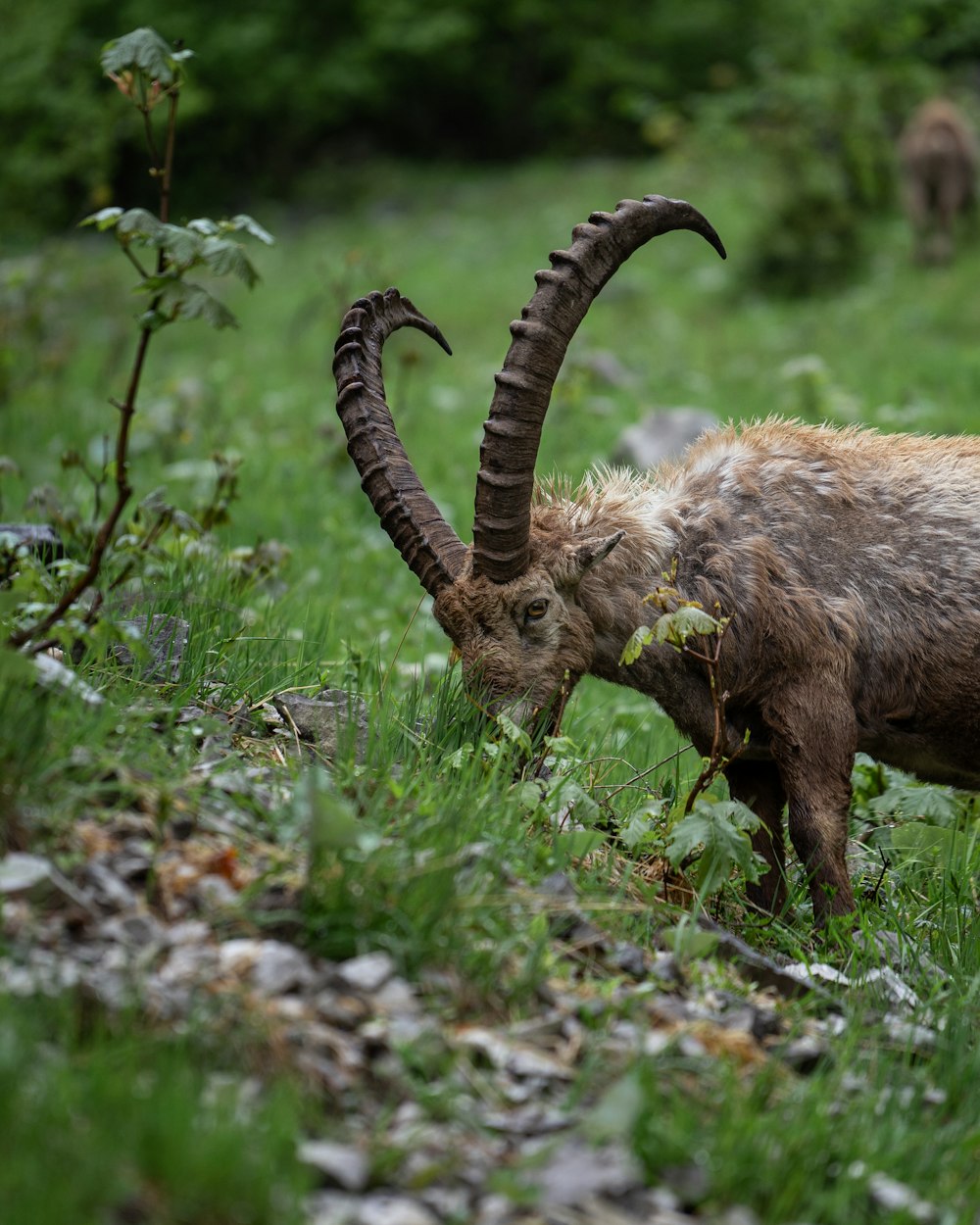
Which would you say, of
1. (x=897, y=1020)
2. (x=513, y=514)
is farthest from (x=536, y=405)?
(x=897, y=1020)

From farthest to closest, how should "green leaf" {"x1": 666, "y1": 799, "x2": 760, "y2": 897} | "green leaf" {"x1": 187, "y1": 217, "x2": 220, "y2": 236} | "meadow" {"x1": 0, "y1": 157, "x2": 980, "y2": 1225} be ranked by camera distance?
"green leaf" {"x1": 187, "y1": 217, "x2": 220, "y2": 236} → "green leaf" {"x1": 666, "y1": 799, "x2": 760, "y2": 897} → "meadow" {"x1": 0, "y1": 157, "x2": 980, "y2": 1225}

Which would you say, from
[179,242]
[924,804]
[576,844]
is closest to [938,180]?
[924,804]

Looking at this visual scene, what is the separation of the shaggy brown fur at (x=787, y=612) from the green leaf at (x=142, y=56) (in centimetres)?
217

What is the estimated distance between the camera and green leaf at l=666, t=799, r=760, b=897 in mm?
4547

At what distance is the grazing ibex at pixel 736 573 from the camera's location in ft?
16.8

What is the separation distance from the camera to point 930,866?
19.3 feet

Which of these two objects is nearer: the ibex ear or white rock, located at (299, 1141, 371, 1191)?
white rock, located at (299, 1141, 371, 1191)

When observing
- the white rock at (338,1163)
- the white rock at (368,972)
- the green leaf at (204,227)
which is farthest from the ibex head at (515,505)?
the white rock at (338,1163)

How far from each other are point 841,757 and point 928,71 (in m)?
21.3

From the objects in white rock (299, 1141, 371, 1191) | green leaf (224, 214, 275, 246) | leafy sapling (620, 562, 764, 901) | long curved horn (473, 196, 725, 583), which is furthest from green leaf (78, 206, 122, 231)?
white rock (299, 1141, 371, 1191)

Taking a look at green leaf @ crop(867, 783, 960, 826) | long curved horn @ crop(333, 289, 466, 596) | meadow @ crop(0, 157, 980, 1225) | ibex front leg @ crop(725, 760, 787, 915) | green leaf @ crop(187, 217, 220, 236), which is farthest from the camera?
ibex front leg @ crop(725, 760, 787, 915)

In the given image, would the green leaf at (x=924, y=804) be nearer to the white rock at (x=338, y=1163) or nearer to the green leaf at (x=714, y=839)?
the green leaf at (x=714, y=839)

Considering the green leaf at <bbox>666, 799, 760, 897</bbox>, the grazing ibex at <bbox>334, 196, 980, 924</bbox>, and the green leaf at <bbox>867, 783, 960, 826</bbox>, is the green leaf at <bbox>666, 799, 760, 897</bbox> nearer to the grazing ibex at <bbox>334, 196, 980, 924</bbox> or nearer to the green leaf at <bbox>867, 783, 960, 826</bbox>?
the grazing ibex at <bbox>334, 196, 980, 924</bbox>

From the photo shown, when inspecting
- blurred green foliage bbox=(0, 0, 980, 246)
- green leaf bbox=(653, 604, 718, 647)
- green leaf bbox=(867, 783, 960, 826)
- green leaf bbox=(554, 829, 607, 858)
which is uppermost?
blurred green foliage bbox=(0, 0, 980, 246)
